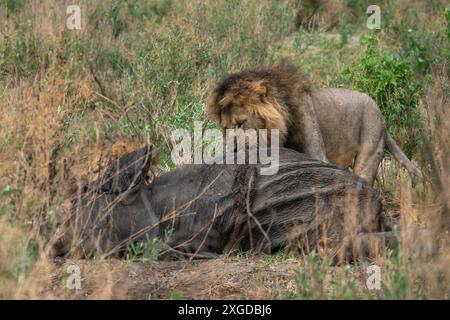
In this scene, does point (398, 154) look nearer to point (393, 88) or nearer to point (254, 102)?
point (393, 88)

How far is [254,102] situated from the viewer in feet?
25.5

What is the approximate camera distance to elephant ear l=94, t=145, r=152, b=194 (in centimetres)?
674

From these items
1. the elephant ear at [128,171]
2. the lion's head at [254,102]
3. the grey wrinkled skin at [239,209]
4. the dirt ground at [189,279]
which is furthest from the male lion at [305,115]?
the dirt ground at [189,279]

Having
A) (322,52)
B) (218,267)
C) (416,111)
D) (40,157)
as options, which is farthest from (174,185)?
(322,52)

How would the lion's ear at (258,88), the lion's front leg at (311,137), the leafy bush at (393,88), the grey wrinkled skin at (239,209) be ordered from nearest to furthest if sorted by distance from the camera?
the grey wrinkled skin at (239,209), the lion's ear at (258,88), the lion's front leg at (311,137), the leafy bush at (393,88)

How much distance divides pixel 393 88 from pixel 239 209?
3391mm

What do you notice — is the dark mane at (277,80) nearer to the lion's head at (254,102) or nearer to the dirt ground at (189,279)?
the lion's head at (254,102)

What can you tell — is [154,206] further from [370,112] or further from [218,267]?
[370,112]

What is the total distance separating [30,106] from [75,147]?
0.50 m

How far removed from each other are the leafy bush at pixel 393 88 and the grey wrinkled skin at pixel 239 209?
2363 millimetres

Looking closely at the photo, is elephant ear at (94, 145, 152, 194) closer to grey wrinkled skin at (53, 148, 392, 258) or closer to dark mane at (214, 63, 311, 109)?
grey wrinkled skin at (53, 148, 392, 258)

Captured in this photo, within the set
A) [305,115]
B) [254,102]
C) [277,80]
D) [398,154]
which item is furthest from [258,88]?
[398,154]

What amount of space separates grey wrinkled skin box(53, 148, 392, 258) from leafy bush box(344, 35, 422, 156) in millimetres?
2363

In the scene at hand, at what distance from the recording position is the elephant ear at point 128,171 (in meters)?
6.74
